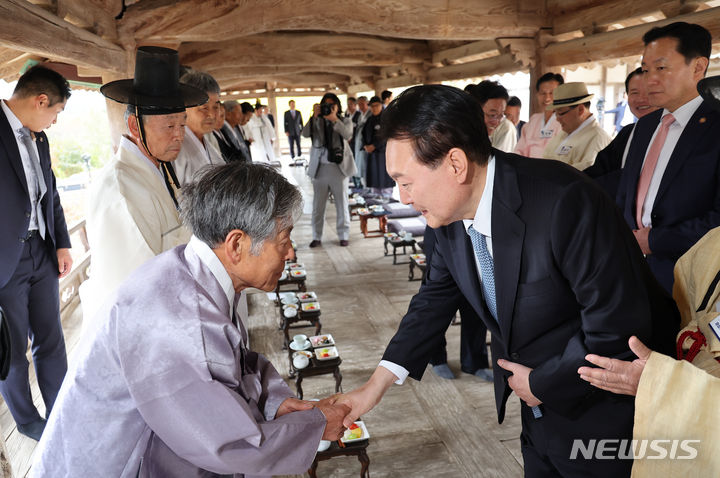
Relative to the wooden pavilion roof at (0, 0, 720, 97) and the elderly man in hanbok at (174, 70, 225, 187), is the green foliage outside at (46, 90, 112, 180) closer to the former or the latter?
the wooden pavilion roof at (0, 0, 720, 97)

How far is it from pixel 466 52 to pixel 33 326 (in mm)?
6828

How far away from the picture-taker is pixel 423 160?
1171 mm

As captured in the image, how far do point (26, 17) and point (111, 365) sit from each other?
230 cm

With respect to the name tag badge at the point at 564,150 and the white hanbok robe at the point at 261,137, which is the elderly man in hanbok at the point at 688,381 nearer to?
the name tag badge at the point at 564,150

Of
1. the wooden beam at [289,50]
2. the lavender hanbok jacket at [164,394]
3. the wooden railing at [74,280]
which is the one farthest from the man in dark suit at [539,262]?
the wooden beam at [289,50]

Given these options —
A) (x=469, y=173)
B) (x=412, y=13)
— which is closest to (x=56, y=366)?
(x=469, y=173)

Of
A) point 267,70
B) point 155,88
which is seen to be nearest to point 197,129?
point 155,88

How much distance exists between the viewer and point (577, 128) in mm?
3443

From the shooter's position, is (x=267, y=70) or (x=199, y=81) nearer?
(x=199, y=81)

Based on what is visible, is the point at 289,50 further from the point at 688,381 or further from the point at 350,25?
the point at 688,381

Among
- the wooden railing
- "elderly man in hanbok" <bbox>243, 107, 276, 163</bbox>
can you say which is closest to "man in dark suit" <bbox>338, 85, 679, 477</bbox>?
the wooden railing

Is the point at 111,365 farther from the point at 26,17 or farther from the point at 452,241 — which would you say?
the point at 26,17

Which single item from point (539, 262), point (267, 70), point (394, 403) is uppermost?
point (267, 70)

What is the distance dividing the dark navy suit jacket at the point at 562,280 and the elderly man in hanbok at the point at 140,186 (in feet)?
4.09
